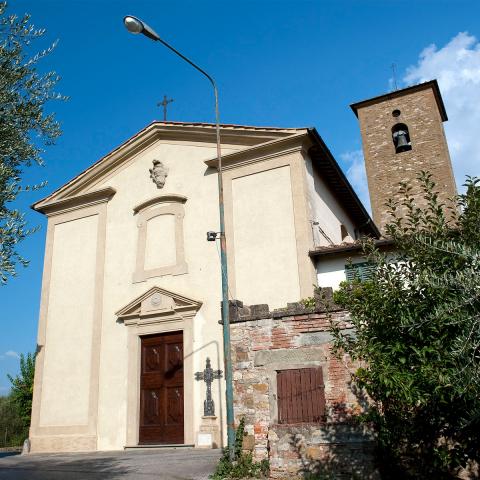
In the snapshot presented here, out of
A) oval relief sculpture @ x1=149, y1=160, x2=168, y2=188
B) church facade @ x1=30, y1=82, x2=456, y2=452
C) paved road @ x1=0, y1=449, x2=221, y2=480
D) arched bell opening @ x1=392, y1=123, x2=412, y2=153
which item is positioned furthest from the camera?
arched bell opening @ x1=392, y1=123, x2=412, y2=153

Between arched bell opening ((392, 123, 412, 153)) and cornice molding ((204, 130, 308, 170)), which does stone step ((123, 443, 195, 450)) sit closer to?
cornice molding ((204, 130, 308, 170))

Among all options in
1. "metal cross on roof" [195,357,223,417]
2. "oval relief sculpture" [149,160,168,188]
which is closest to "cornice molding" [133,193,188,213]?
"oval relief sculpture" [149,160,168,188]

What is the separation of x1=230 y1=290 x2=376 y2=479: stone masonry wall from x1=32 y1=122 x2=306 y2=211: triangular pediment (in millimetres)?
6423

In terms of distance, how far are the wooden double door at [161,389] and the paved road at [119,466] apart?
2.26 ft

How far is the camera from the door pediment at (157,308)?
1333cm

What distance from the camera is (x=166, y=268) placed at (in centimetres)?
1415

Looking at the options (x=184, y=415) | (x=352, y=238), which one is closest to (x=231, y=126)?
(x=352, y=238)

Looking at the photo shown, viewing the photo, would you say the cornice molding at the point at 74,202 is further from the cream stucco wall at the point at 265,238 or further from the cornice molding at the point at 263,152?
the cream stucco wall at the point at 265,238

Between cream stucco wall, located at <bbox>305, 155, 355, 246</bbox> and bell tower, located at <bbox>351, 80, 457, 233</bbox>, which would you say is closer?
cream stucco wall, located at <bbox>305, 155, 355, 246</bbox>

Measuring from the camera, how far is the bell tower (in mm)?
20812

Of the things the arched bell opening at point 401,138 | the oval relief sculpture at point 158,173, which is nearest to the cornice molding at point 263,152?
the oval relief sculpture at point 158,173

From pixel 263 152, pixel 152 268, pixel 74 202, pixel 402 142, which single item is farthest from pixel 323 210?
pixel 402 142

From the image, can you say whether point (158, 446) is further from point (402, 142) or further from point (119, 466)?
point (402, 142)

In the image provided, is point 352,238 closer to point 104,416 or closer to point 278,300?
point 278,300
